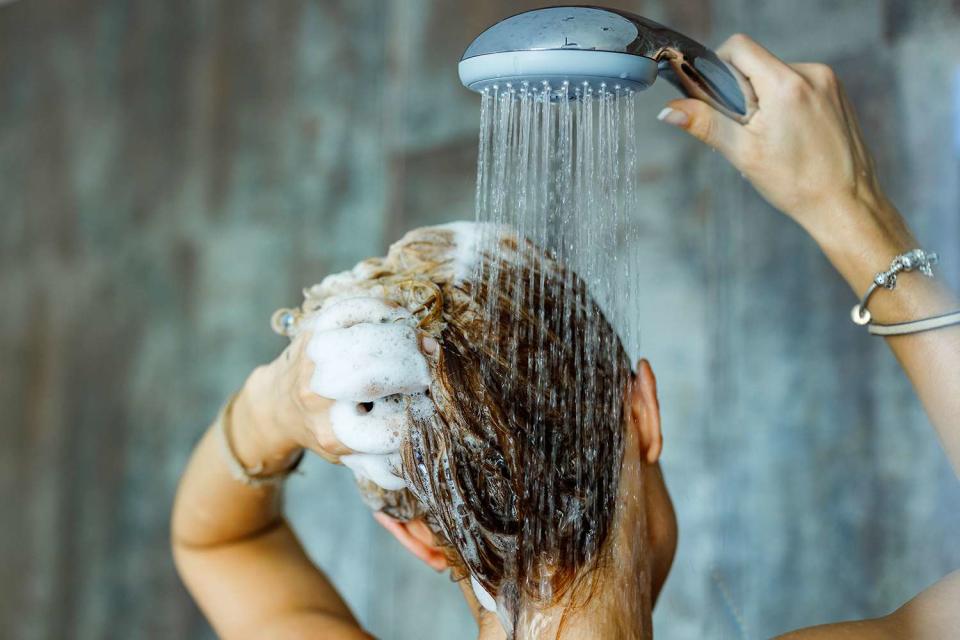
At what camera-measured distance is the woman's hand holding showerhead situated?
0.78 metres

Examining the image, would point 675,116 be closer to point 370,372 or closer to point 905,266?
point 905,266

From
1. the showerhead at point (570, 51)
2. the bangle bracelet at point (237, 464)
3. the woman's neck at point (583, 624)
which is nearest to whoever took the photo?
the showerhead at point (570, 51)

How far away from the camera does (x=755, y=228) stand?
4.69 feet

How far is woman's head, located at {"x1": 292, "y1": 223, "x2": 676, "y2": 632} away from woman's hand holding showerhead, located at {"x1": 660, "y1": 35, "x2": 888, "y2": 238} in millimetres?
163

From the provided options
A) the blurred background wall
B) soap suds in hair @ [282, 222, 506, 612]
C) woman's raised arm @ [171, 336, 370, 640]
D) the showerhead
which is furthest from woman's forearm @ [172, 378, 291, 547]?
the blurred background wall

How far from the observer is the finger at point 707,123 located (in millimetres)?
795

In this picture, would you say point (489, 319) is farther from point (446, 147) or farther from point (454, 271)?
point (446, 147)

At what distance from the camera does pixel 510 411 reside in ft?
2.38

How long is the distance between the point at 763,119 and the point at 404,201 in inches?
54.6

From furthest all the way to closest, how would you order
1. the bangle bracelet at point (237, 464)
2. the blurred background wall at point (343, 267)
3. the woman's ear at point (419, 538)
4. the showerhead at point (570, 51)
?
the blurred background wall at point (343, 267) < the bangle bracelet at point (237, 464) < the woman's ear at point (419, 538) < the showerhead at point (570, 51)

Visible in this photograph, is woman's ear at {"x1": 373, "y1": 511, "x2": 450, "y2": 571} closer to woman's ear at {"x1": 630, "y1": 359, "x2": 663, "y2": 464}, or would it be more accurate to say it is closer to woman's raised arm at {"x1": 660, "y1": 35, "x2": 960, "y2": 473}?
woman's ear at {"x1": 630, "y1": 359, "x2": 663, "y2": 464}

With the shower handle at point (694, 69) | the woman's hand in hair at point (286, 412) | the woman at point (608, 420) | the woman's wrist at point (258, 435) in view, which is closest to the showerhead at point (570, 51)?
the shower handle at point (694, 69)

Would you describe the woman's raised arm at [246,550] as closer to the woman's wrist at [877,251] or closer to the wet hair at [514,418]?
the wet hair at [514,418]

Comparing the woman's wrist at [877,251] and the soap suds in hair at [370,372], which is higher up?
the woman's wrist at [877,251]
